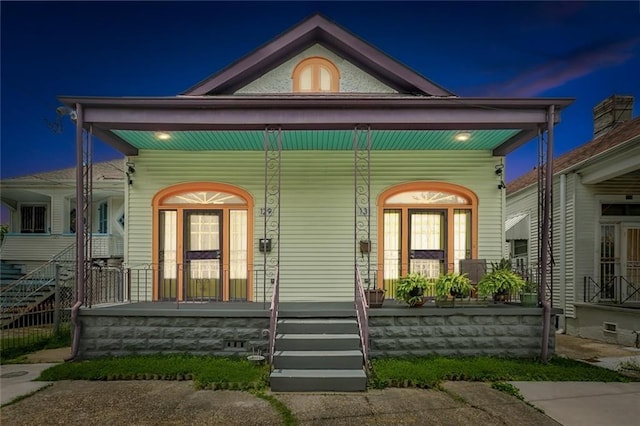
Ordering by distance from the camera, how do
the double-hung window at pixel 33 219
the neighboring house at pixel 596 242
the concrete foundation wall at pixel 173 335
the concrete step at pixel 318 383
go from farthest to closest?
the double-hung window at pixel 33 219 → the neighboring house at pixel 596 242 → the concrete foundation wall at pixel 173 335 → the concrete step at pixel 318 383

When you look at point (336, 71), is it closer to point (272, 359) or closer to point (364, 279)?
point (364, 279)

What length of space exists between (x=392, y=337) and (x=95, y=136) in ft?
21.4

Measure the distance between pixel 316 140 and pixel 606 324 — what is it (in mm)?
8181

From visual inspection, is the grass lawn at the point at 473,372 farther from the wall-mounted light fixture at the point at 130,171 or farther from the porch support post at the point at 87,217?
the wall-mounted light fixture at the point at 130,171

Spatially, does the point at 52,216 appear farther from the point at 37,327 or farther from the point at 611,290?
the point at 611,290

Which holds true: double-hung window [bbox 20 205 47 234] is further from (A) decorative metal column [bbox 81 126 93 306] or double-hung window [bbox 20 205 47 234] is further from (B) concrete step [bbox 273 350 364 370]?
(B) concrete step [bbox 273 350 364 370]

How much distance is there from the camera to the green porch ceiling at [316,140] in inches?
319

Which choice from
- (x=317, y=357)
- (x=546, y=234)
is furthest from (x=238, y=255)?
(x=546, y=234)

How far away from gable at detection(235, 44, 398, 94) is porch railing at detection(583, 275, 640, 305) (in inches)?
282

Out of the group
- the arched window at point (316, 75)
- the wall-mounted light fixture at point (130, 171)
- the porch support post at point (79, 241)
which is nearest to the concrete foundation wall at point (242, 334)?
the porch support post at point (79, 241)

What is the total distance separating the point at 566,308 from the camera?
11250 millimetres

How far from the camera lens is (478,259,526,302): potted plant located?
7.43 meters

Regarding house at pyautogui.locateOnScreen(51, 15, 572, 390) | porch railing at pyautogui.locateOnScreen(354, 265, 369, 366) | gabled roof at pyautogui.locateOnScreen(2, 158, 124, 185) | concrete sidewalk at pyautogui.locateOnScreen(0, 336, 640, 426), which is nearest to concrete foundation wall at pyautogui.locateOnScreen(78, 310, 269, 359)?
concrete sidewalk at pyautogui.locateOnScreen(0, 336, 640, 426)

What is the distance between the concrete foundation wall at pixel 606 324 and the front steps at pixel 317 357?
685 centimetres
